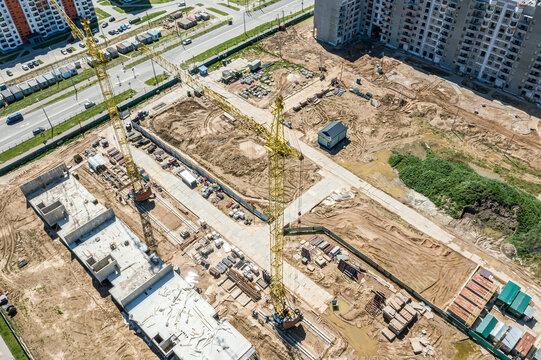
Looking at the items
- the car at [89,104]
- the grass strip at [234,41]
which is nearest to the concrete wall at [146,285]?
the car at [89,104]

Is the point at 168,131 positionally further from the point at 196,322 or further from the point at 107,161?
the point at 196,322

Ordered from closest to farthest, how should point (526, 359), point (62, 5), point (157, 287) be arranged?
point (526, 359), point (157, 287), point (62, 5)

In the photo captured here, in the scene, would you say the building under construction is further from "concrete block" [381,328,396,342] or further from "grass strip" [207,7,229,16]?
"grass strip" [207,7,229,16]

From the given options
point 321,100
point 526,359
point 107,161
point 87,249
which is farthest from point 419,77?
point 87,249

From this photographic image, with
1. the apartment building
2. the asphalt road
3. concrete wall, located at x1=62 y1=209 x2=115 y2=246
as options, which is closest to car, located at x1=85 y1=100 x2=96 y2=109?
the asphalt road

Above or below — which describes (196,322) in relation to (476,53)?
below
